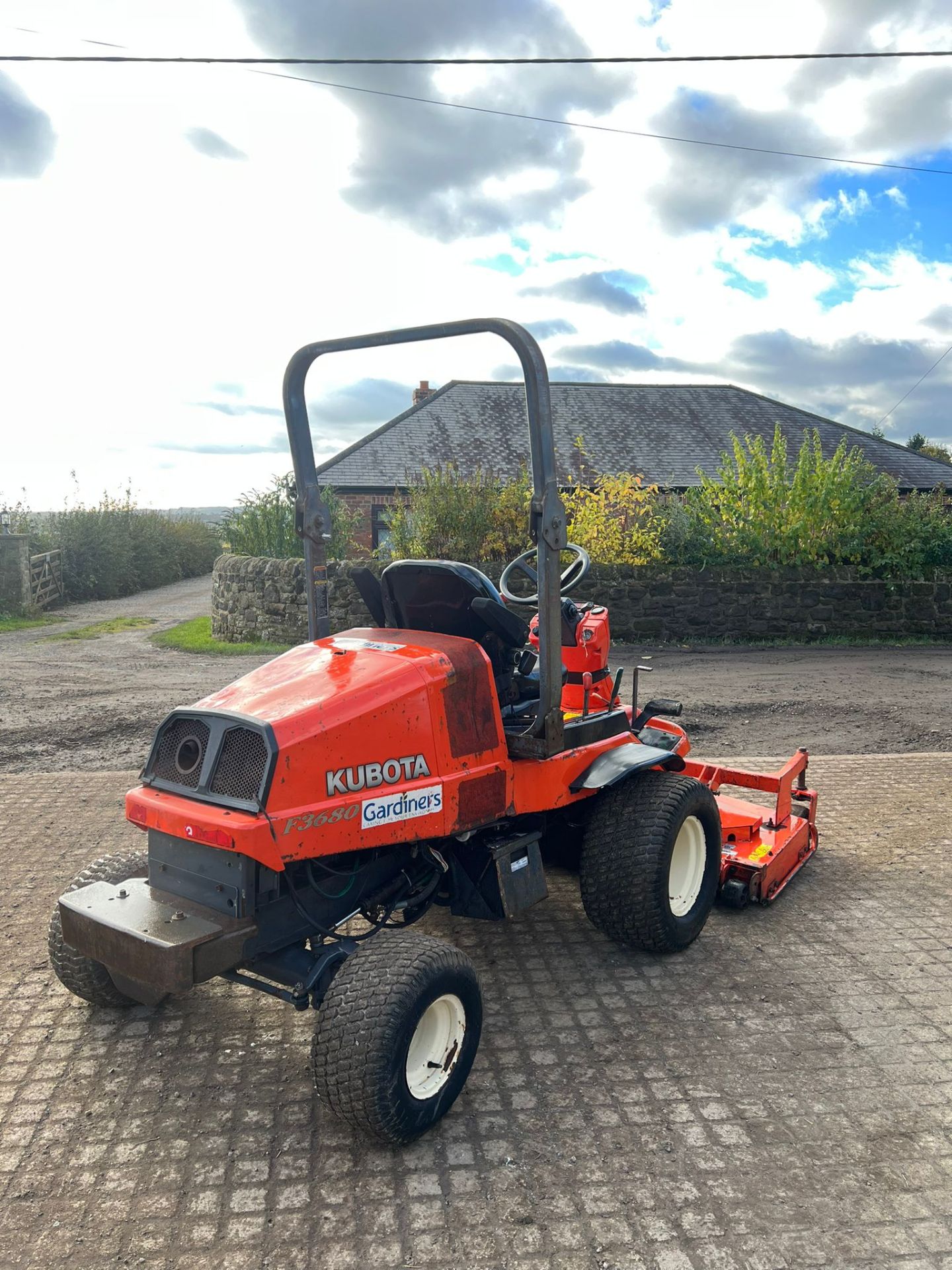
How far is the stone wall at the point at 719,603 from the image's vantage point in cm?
1447

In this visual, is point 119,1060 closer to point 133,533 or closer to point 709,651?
point 709,651

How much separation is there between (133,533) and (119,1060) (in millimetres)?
25730

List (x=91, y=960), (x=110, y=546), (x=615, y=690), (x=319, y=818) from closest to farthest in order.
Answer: (x=319, y=818), (x=91, y=960), (x=615, y=690), (x=110, y=546)

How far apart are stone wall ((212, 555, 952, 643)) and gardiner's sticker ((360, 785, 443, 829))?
10.9m

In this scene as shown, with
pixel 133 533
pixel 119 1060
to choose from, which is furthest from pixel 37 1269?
pixel 133 533

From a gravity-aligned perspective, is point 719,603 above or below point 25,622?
above

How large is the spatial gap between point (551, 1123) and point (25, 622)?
57.7 ft

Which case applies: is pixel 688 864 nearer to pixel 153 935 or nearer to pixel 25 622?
pixel 153 935

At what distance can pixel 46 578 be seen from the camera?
2142 cm

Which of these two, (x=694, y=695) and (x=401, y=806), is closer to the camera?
(x=401, y=806)

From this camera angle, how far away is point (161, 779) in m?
3.49

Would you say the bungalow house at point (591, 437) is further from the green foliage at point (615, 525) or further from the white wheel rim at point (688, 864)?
the white wheel rim at point (688, 864)

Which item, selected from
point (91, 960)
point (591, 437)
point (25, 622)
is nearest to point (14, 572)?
point (25, 622)

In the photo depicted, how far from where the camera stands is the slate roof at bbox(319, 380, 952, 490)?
22844 millimetres
